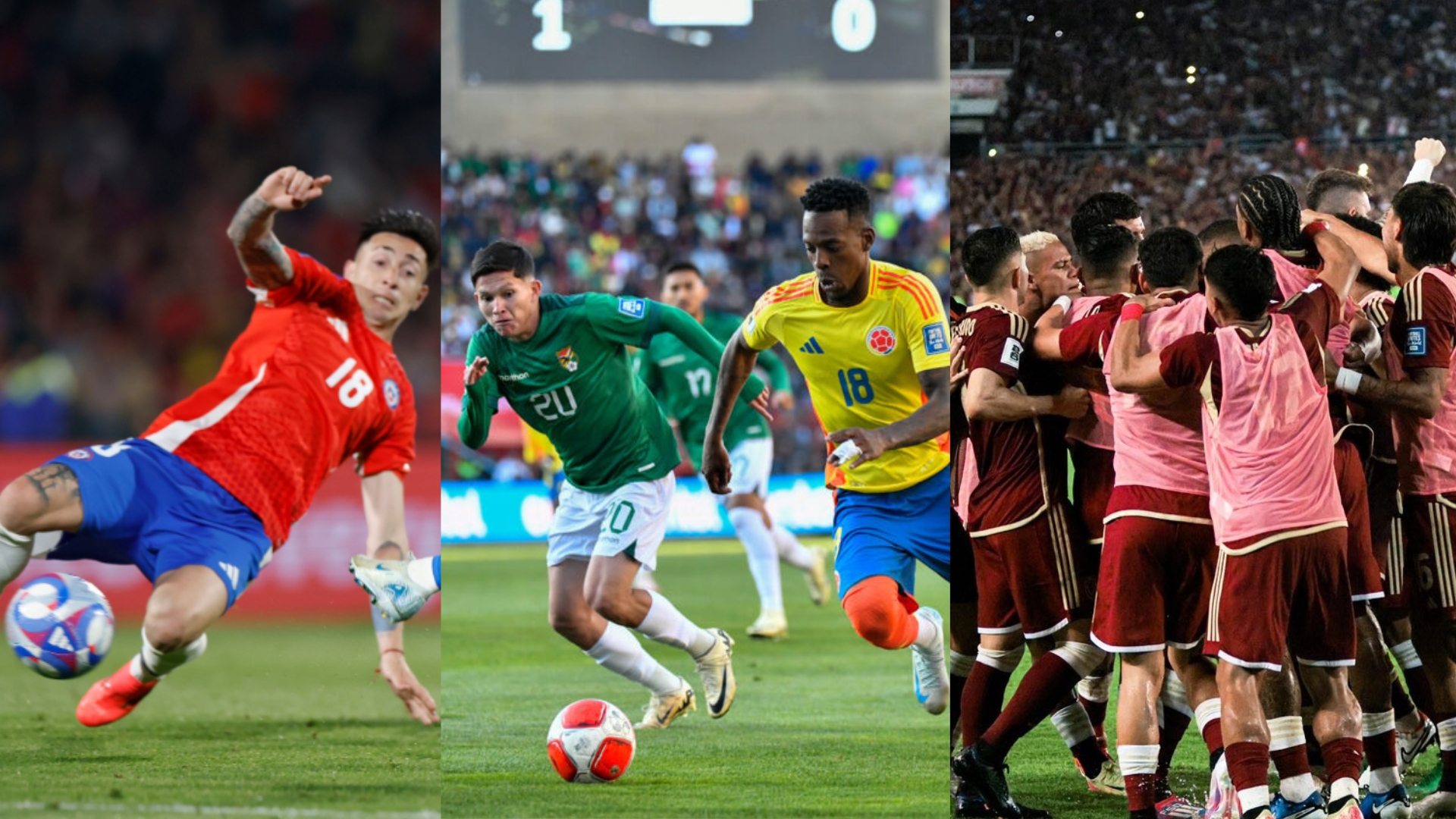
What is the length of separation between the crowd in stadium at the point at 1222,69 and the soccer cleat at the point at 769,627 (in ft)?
12.6

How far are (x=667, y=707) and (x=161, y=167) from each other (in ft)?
22.0

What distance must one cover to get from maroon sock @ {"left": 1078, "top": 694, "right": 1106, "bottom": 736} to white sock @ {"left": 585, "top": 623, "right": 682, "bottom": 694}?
141cm

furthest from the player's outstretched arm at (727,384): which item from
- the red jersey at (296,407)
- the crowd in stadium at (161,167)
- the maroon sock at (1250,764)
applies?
the crowd in stadium at (161,167)

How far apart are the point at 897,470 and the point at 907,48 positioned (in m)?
1.42

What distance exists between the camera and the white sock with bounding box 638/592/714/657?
4.92 metres

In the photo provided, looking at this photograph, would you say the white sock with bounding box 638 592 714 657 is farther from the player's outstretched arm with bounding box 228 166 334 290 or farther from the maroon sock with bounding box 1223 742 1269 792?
the maroon sock with bounding box 1223 742 1269 792

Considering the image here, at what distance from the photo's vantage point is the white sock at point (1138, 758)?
3.83 metres

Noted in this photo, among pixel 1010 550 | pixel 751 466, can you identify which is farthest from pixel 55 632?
pixel 751 466

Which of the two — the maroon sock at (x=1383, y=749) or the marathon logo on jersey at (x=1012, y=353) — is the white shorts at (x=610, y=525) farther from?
the maroon sock at (x=1383, y=749)

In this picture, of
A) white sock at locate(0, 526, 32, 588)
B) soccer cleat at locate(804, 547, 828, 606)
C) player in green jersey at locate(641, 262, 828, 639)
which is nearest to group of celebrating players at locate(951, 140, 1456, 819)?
player in green jersey at locate(641, 262, 828, 639)

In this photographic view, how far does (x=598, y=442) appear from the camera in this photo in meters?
5.13

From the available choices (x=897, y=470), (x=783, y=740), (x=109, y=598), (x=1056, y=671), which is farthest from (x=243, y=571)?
(x=109, y=598)

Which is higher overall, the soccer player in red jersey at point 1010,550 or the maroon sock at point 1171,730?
the soccer player in red jersey at point 1010,550

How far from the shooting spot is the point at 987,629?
14.3 ft
